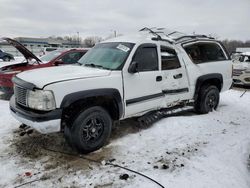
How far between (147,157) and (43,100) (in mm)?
1874

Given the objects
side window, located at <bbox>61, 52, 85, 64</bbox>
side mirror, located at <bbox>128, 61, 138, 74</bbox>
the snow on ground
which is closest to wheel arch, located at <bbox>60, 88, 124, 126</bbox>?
side mirror, located at <bbox>128, 61, 138, 74</bbox>

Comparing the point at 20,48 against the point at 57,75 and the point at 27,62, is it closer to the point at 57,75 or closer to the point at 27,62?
the point at 27,62

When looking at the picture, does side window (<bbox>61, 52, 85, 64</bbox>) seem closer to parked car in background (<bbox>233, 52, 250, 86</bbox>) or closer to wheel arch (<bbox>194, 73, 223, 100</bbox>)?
wheel arch (<bbox>194, 73, 223, 100</bbox>)

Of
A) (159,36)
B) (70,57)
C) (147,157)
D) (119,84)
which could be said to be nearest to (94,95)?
(119,84)

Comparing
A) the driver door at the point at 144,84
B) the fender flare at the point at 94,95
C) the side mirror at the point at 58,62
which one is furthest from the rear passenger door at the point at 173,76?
the side mirror at the point at 58,62

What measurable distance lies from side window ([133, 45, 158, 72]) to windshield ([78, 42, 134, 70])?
0.22 meters

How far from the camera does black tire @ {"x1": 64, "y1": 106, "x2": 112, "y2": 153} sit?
12.8 ft

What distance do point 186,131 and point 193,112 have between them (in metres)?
1.52

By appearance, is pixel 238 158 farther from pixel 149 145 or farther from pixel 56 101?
pixel 56 101

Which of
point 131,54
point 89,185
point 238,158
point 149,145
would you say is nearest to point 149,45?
point 131,54

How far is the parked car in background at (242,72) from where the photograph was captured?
10.4m

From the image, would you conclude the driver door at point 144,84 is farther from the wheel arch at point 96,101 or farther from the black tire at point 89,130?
the black tire at point 89,130

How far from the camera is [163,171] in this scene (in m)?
3.54

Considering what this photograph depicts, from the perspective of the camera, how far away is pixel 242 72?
10.6 meters
